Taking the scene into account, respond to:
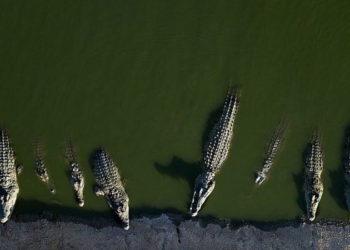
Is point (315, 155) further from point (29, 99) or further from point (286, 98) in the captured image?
point (29, 99)

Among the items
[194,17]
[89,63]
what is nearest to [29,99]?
[89,63]

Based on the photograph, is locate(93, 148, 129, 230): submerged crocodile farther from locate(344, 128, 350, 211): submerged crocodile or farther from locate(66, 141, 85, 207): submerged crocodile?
locate(344, 128, 350, 211): submerged crocodile

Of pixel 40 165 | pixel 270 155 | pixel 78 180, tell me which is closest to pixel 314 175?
pixel 270 155

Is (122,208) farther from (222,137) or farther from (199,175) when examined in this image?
(222,137)

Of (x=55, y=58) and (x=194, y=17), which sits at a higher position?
(x=194, y=17)

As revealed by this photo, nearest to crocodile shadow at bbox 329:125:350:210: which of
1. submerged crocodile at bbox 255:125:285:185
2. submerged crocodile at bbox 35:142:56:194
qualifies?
submerged crocodile at bbox 255:125:285:185

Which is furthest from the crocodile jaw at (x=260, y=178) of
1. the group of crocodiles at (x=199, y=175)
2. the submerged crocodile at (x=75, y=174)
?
the submerged crocodile at (x=75, y=174)
